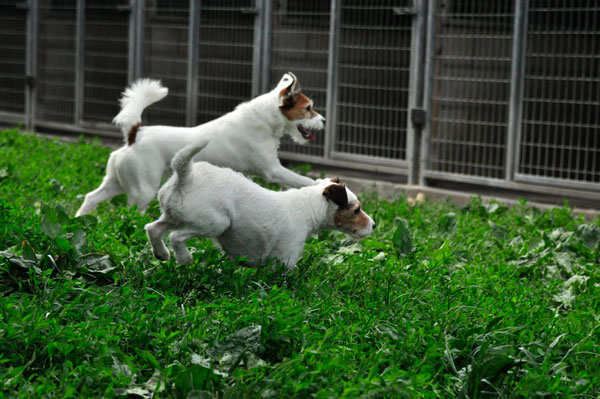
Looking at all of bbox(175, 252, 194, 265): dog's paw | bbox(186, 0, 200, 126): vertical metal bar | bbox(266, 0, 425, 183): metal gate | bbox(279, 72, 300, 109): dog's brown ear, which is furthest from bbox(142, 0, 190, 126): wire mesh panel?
bbox(175, 252, 194, 265): dog's paw

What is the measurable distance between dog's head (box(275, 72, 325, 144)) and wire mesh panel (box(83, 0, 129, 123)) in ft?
16.1

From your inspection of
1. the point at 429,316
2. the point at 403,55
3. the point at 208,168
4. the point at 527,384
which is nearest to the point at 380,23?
the point at 403,55

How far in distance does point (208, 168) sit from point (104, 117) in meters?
7.06

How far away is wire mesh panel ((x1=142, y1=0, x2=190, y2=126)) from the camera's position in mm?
10945

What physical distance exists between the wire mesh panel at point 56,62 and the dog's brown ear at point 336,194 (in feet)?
25.9

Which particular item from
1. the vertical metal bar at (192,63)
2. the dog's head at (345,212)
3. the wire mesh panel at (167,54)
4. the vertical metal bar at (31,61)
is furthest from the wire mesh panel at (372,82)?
the vertical metal bar at (31,61)

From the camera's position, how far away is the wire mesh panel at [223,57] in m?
10.3

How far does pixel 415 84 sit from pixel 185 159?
4.92 meters

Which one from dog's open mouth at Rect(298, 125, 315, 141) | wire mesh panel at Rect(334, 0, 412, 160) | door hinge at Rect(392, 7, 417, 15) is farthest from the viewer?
wire mesh panel at Rect(334, 0, 412, 160)

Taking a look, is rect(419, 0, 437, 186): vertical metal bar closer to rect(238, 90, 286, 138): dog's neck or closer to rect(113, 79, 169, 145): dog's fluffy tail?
rect(238, 90, 286, 138): dog's neck

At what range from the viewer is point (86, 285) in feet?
14.9

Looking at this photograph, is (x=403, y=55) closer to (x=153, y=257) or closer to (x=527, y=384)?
(x=153, y=257)

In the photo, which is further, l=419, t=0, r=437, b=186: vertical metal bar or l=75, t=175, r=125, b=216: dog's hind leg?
l=419, t=0, r=437, b=186: vertical metal bar

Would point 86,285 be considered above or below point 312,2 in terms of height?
below
